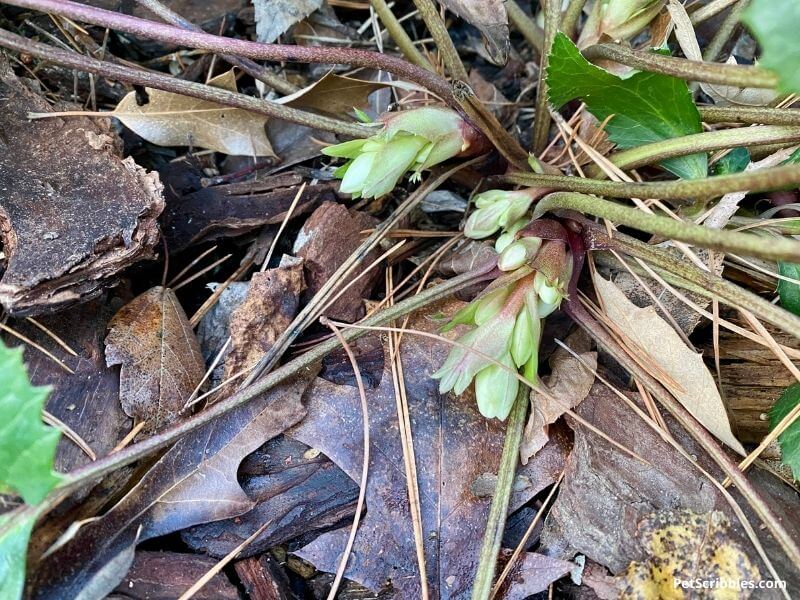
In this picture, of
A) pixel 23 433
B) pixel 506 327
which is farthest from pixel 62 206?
pixel 506 327

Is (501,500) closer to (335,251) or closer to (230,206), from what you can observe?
(335,251)

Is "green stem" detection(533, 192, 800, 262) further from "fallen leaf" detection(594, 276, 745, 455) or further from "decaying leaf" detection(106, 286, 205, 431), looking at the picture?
"decaying leaf" detection(106, 286, 205, 431)

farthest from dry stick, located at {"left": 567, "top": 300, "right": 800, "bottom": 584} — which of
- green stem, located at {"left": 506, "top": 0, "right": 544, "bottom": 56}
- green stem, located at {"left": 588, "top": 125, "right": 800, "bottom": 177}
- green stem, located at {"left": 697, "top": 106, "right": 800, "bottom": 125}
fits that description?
green stem, located at {"left": 506, "top": 0, "right": 544, "bottom": 56}

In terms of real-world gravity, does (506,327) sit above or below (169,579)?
above

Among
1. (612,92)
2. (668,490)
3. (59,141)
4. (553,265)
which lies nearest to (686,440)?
(668,490)

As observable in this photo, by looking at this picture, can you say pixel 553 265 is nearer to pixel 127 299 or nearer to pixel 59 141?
pixel 127 299
